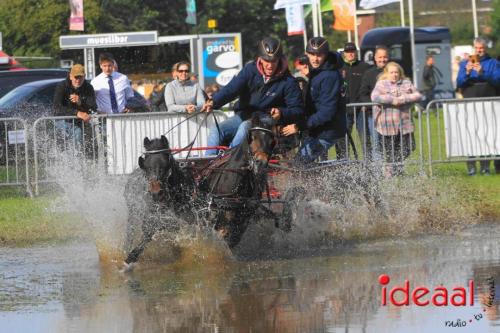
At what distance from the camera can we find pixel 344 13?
37.1 metres

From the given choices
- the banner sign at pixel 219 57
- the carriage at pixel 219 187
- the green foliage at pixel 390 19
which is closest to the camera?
the carriage at pixel 219 187

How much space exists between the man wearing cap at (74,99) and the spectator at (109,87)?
25cm

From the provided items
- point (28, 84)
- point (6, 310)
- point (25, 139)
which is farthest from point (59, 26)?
point (6, 310)

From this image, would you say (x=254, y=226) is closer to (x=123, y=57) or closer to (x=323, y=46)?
(x=323, y=46)

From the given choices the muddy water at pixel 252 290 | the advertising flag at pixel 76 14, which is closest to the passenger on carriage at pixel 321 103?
the muddy water at pixel 252 290

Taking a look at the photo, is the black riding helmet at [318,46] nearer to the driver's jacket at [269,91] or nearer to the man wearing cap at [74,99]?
the driver's jacket at [269,91]

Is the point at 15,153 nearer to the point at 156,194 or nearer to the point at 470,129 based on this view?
the point at 470,129

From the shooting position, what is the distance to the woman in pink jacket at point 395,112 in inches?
662

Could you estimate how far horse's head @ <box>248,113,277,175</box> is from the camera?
35.2 feet

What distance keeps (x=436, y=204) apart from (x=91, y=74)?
21768 millimetres

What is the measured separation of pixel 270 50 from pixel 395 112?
546cm

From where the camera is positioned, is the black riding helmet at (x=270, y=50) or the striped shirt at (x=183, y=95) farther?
the striped shirt at (x=183, y=95)

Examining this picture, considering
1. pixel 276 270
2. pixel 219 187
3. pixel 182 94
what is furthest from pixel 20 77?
pixel 276 270

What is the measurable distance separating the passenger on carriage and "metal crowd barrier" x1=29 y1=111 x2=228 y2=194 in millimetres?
3488
